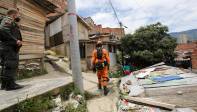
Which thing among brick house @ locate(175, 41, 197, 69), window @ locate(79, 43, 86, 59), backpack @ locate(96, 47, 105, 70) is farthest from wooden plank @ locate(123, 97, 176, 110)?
window @ locate(79, 43, 86, 59)

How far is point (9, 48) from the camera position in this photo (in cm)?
477

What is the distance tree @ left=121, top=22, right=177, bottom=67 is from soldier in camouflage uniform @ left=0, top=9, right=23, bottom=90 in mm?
15938

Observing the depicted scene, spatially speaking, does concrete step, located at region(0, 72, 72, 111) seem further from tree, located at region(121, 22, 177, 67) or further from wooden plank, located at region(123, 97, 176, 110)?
tree, located at region(121, 22, 177, 67)

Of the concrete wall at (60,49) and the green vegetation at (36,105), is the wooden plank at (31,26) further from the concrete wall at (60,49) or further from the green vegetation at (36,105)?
the concrete wall at (60,49)

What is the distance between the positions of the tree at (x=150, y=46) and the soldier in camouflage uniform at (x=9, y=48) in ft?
52.3

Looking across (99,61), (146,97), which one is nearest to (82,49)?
(99,61)

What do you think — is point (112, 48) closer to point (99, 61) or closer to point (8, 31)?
point (99, 61)

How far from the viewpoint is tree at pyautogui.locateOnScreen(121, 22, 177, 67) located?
782 inches

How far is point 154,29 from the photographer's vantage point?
21500mm

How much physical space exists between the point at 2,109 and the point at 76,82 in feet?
9.59

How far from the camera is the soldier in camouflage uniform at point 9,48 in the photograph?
15.4ft

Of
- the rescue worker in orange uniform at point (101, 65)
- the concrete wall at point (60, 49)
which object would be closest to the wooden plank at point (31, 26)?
the rescue worker in orange uniform at point (101, 65)

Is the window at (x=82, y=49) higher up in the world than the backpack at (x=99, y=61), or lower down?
higher up

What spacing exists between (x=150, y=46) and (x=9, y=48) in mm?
17253
